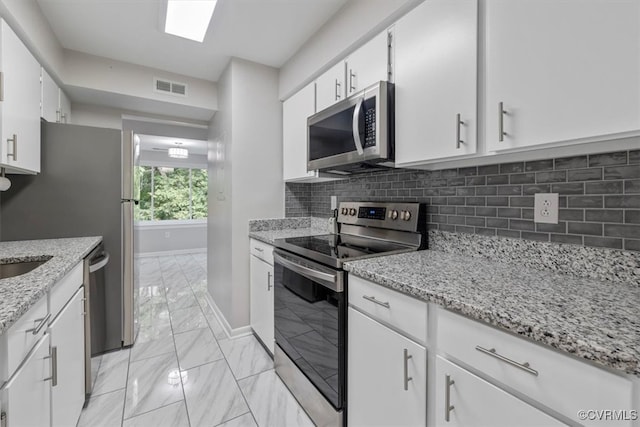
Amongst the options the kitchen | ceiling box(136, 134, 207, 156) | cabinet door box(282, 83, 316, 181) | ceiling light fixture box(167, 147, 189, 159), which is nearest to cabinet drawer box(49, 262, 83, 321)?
the kitchen

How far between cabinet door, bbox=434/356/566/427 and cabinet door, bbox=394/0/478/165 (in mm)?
809

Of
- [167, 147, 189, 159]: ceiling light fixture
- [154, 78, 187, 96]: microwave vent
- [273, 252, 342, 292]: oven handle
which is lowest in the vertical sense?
[273, 252, 342, 292]: oven handle

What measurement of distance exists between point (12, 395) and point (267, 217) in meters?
1.92

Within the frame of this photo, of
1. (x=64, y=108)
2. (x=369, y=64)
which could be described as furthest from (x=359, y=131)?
(x=64, y=108)

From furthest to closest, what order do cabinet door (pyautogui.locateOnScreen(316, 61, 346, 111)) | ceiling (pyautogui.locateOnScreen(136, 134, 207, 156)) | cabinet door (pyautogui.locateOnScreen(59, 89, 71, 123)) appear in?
ceiling (pyautogui.locateOnScreen(136, 134, 207, 156)) → cabinet door (pyautogui.locateOnScreen(59, 89, 71, 123)) → cabinet door (pyautogui.locateOnScreen(316, 61, 346, 111))

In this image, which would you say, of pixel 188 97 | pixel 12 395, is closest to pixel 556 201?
pixel 12 395

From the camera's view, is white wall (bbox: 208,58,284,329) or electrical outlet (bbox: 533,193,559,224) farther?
white wall (bbox: 208,58,284,329)

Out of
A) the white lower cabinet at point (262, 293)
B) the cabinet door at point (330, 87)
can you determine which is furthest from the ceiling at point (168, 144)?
the cabinet door at point (330, 87)

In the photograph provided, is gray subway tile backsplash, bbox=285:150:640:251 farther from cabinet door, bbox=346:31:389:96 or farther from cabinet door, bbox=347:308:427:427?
cabinet door, bbox=347:308:427:427

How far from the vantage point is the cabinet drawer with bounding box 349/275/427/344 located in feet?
3.14

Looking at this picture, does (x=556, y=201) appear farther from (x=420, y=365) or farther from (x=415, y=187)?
(x=420, y=365)

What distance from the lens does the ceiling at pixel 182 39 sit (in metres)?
1.82

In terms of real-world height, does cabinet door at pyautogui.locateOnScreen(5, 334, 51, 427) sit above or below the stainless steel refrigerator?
below

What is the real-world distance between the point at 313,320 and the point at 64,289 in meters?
1.14
